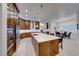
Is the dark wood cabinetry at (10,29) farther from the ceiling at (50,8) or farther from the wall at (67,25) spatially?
the wall at (67,25)

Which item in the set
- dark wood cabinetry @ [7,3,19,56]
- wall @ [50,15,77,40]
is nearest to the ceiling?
dark wood cabinetry @ [7,3,19,56]

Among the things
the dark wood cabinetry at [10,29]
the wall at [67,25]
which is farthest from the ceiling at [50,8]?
the wall at [67,25]

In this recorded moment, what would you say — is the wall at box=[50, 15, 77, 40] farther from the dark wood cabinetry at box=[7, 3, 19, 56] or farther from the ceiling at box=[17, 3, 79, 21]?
the dark wood cabinetry at box=[7, 3, 19, 56]

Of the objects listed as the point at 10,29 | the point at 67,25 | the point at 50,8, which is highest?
the point at 50,8

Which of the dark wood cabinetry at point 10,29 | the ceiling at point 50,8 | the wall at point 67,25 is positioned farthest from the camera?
the wall at point 67,25

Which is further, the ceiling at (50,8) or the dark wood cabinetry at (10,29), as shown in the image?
the ceiling at (50,8)

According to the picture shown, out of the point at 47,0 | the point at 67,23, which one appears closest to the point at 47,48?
the point at 47,0

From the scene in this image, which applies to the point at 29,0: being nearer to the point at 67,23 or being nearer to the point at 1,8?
the point at 1,8

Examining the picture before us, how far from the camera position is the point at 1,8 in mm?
2959

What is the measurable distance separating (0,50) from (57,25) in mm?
15233

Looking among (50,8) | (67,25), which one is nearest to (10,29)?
(50,8)

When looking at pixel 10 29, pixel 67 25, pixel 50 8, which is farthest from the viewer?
pixel 67 25

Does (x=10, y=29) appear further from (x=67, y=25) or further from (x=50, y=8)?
(x=67, y=25)

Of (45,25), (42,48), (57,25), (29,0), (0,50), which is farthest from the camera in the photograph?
(45,25)
